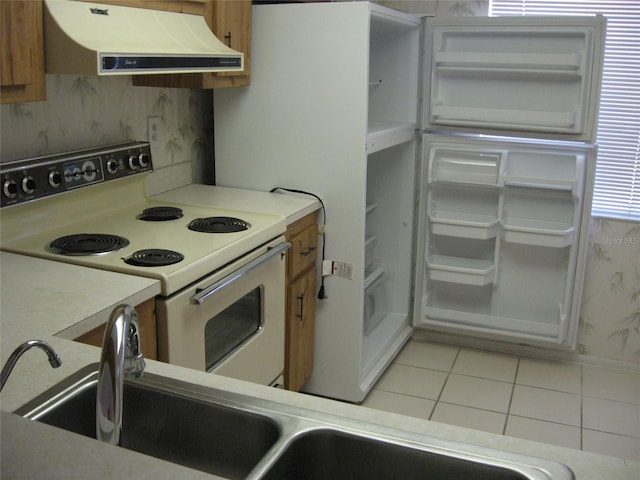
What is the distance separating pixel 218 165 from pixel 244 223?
69 centimetres

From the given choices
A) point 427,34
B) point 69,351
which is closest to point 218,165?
point 427,34

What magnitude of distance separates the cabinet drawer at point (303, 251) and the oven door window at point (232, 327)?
0.94 feet

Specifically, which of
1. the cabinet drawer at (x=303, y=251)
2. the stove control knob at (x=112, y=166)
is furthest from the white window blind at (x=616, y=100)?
the stove control knob at (x=112, y=166)

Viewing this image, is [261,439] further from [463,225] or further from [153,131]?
[463,225]

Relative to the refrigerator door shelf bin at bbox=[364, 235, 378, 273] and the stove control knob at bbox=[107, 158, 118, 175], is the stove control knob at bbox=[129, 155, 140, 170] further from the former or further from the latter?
the refrigerator door shelf bin at bbox=[364, 235, 378, 273]

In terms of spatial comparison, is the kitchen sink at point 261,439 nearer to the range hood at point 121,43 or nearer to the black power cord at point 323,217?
the range hood at point 121,43

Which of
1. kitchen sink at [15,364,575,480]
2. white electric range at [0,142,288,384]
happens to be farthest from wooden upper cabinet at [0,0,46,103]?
kitchen sink at [15,364,575,480]

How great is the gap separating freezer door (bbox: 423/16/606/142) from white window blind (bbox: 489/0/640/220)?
0.25 m

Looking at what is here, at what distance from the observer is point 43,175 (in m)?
2.12

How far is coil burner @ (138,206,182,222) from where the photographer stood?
2.47 metres

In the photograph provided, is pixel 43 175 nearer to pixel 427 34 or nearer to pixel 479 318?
pixel 427 34

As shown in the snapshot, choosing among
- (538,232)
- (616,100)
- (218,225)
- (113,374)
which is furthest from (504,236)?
(113,374)

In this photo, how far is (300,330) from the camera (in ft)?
9.32

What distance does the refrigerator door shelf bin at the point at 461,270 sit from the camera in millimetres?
3398
